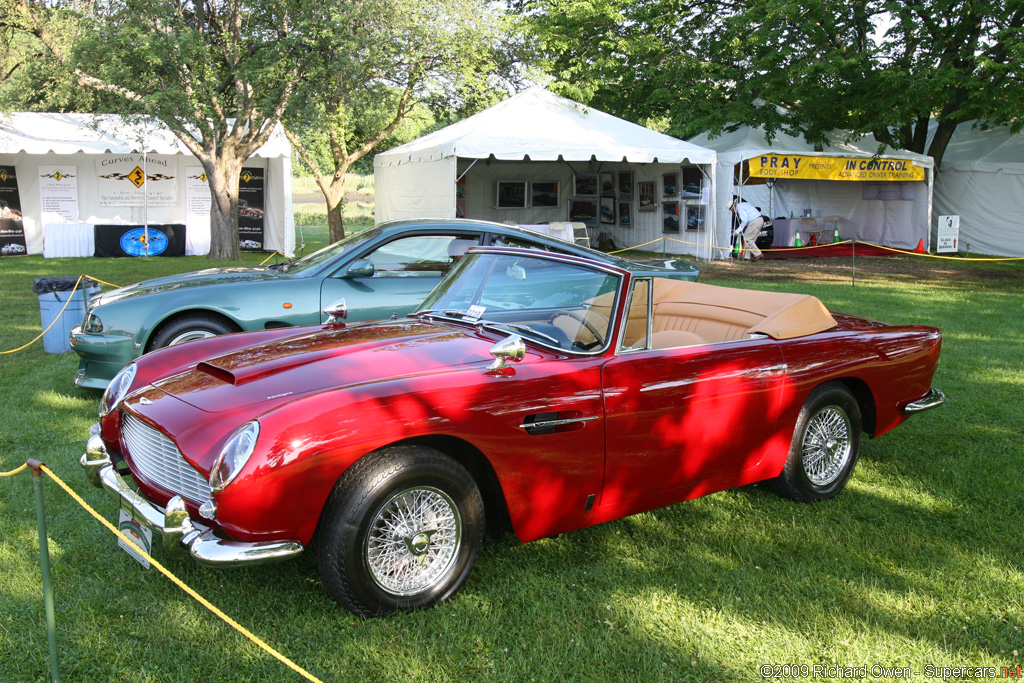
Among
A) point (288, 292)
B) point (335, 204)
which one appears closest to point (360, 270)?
point (288, 292)

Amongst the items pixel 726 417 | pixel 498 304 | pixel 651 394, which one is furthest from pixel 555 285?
pixel 726 417

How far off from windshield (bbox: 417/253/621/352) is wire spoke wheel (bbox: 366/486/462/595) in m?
0.91

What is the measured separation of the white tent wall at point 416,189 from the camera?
53.4ft

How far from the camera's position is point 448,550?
127 inches

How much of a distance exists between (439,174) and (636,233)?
751 centimetres

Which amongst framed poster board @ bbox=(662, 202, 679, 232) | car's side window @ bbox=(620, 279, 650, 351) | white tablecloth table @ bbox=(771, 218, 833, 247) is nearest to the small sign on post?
white tablecloth table @ bbox=(771, 218, 833, 247)

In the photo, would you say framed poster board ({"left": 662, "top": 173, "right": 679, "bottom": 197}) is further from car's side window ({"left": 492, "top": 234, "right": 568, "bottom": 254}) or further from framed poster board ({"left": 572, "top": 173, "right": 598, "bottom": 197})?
car's side window ({"left": 492, "top": 234, "right": 568, "bottom": 254})

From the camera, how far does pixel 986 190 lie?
22.0 m

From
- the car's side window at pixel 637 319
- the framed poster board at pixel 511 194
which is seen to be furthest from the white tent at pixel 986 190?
the car's side window at pixel 637 319

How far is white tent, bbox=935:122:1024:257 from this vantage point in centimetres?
2147

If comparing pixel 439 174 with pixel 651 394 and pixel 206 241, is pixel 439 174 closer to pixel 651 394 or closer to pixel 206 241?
pixel 206 241

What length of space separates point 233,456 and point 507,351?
1103 millimetres

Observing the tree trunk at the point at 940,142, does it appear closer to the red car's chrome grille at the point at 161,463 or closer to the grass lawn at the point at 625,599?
the grass lawn at the point at 625,599

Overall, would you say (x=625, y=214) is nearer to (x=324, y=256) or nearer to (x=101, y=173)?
(x=101, y=173)
